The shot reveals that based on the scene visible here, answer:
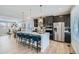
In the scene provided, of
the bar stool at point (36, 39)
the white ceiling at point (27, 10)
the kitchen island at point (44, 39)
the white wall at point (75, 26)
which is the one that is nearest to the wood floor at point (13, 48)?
the kitchen island at point (44, 39)

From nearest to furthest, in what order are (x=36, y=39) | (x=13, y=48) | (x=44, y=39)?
1. (x=13, y=48)
2. (x=36, y=39)
3. (x=44, y=39)

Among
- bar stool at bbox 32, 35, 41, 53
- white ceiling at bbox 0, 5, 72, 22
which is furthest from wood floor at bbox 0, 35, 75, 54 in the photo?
white ceiling at bbox 0, 5, 72, 22

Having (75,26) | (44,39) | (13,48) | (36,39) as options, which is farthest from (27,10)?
(75,26)

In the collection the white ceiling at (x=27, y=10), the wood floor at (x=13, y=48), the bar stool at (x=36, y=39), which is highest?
the white ceiling at (x=27, y=10)

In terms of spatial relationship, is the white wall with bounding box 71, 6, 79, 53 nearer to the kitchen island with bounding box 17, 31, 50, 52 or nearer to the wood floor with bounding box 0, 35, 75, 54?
the wood floor with bounding box 0, 35, 75, 54

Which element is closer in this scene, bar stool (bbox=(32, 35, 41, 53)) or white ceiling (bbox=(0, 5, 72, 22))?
white ceiling (bbox=(0, 5, 72, 22))

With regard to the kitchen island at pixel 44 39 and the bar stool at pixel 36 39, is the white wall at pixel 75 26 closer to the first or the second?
the kitchen island at pixel 44 39

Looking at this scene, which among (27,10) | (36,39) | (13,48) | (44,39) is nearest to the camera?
(13,48)

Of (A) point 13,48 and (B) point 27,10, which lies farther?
(B) point 27,10

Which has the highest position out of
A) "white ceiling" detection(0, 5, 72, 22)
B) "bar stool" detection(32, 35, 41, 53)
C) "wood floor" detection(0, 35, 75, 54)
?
"white ceiling" detection(0, 5, 72, 22)

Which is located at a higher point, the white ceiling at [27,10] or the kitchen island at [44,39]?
the white ceiling at [27,10]

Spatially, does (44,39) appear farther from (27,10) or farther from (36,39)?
(27,10)

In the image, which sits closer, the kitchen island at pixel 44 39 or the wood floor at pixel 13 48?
the wood floor at pixel 13 48
